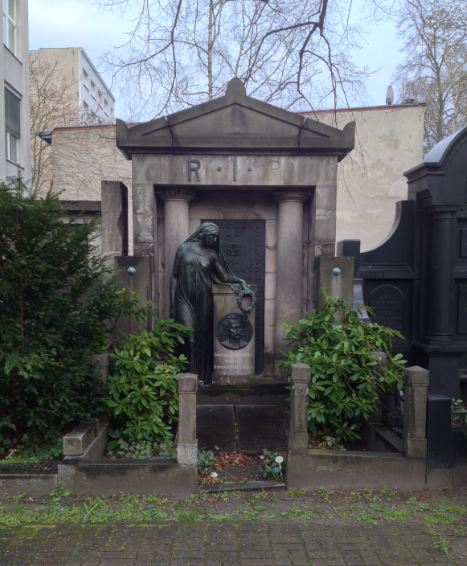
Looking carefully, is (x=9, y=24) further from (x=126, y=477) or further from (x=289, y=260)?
(x=126, y=477)

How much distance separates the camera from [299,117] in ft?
21.1

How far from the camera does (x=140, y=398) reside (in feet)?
16.8

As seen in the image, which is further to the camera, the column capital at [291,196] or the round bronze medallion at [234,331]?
the column capital at [291,196]

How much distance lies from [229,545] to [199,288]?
328 cm

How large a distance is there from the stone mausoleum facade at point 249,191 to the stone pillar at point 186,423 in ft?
7.27

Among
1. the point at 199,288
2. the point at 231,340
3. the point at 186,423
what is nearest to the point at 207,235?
the point at 199,288

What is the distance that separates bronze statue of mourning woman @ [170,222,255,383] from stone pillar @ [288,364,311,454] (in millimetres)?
1991

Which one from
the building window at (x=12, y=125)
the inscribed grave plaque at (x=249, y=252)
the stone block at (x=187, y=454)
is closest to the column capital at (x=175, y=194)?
the inscribed grave plaque at (x=249, y=252)

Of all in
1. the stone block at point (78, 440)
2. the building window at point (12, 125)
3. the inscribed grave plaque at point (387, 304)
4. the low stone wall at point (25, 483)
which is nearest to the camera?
the low stone wall at point (25, 483)

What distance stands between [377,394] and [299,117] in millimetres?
3311

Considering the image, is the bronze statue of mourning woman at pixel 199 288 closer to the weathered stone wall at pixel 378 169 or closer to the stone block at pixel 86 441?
the stone block at pixel 86 441

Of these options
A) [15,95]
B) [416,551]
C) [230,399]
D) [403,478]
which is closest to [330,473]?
[403,478]

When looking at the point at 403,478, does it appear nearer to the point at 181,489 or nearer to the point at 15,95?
the point at 181,489

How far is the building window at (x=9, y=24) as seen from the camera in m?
18.8
